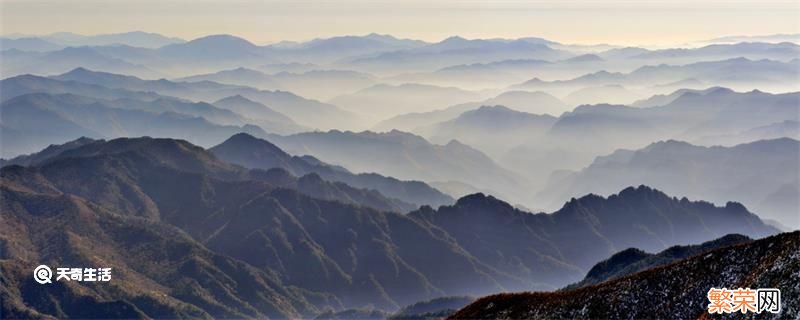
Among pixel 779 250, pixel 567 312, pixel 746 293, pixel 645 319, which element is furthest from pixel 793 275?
pixel 567 312

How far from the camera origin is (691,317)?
87.8m

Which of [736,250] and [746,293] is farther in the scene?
[736,250]

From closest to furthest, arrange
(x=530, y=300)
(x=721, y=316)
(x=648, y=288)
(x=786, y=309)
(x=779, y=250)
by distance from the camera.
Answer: (x=786, y=309), (x=721, y=316), (x=779, y=250), (x=648, y=288), (x=530, y=300)

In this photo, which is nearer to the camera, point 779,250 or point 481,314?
point 779,250

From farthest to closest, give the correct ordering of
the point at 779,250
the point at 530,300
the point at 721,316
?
the point at 530,300 → the point at 779,250 → the point at 721,316

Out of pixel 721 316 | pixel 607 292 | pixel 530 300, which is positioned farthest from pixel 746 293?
pixel 530 300

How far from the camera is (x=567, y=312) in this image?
94125mm

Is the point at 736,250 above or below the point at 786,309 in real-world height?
above

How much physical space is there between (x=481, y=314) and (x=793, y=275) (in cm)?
3507

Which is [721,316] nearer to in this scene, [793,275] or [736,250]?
[793,275]

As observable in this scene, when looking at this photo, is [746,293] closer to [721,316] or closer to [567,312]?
[721,316]

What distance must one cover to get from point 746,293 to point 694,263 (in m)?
15.9

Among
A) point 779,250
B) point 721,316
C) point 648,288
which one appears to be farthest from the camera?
point 648,288

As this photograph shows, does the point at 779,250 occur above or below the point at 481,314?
above
